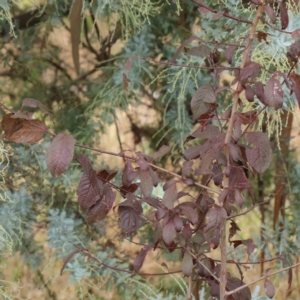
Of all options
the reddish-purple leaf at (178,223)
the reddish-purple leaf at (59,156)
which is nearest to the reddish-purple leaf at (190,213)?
the reddish-purple leaf at (178,223)

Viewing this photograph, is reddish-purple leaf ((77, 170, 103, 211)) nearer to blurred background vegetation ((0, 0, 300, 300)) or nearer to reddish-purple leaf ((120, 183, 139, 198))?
reddish-purple leaf ((120, 183, 139, 198))

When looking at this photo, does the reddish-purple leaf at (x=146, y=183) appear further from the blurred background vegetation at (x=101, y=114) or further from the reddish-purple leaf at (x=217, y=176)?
the blurred background vegetation at (x=101, y=114)

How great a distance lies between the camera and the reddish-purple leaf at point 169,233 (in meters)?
0.52

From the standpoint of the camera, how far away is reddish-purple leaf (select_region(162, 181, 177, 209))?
0.52 meters

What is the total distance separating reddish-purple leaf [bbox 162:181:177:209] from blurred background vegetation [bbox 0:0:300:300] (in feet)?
1.11

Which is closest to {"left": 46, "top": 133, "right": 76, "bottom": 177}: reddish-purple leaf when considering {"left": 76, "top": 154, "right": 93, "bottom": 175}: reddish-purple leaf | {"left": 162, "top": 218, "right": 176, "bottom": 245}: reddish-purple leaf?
{"left": 76, "top": 154, "right": 93, "bottom": 175}: reddish-purple leaf

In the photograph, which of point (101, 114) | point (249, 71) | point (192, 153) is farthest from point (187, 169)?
point (101, 114)

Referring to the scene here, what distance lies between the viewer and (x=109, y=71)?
1.21 m

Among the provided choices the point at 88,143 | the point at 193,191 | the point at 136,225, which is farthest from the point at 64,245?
the point at 193,191

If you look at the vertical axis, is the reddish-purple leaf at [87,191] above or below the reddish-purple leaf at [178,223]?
above

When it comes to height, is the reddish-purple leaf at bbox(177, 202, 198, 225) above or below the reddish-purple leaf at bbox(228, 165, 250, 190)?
below

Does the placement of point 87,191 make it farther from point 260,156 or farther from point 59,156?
point 260,156

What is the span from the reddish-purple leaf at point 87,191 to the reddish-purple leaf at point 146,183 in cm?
5

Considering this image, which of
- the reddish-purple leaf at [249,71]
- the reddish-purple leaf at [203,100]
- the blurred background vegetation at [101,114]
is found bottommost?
the blurred background vegetation at [101,114]
